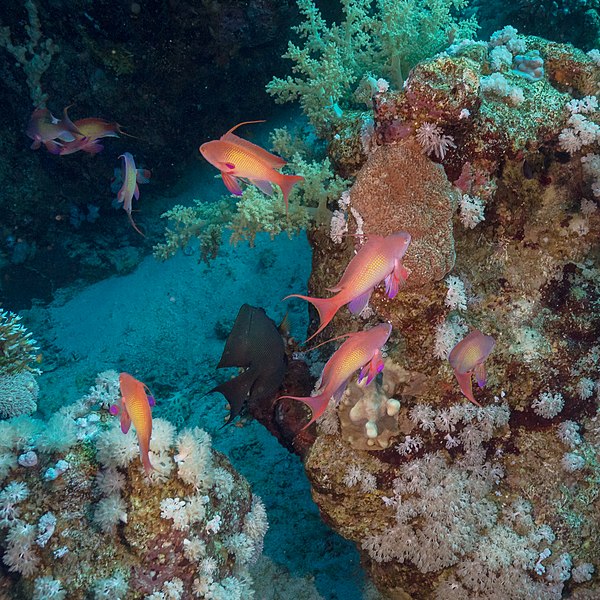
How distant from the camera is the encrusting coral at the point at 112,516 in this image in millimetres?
2426

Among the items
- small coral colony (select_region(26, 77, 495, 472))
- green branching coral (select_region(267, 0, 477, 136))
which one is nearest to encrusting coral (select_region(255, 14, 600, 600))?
small coral colony (select_region(26, 77, 495, 472))

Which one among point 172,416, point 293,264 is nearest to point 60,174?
point 293,264

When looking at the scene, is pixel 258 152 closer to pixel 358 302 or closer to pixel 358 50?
pixel 358 302

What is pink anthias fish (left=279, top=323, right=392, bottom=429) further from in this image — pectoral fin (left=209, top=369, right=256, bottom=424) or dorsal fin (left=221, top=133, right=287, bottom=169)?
pectoral fin (left=209, top=369, right=256, bottom=424)

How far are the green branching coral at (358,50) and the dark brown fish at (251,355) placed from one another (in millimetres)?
1743

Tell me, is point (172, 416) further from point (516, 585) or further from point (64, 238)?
point (64, 238)

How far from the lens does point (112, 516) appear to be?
2533 millimetres

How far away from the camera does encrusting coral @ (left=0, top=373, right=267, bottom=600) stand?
2426 mm

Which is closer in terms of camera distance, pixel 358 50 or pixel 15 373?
pixel 15 373

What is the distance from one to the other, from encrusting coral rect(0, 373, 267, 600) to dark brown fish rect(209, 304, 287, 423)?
1.92ft

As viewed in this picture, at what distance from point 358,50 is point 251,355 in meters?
3.22

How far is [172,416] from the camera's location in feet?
17.4

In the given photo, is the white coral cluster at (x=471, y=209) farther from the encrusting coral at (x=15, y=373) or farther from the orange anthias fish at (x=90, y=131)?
the encrusting coral at (x=15, y=373)

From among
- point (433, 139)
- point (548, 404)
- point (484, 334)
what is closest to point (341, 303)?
point (484, 334)
